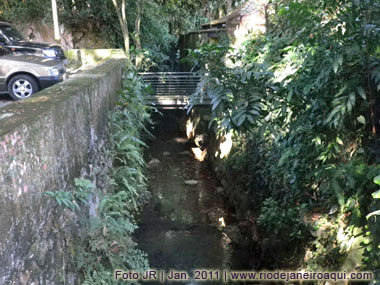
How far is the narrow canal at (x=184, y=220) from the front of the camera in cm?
729

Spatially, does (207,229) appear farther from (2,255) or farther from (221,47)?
(2,255)

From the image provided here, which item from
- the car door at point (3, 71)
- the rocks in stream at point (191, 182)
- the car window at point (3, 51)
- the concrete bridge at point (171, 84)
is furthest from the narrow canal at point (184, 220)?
the car window at point (3, 51)

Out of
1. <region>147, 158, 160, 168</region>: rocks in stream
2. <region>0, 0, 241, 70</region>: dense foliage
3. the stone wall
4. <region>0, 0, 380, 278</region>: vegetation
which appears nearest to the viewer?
the stone wall

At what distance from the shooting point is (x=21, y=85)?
26.1ft

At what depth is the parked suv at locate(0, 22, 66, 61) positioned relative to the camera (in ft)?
27.0

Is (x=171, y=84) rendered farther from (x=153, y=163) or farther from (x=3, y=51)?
(x=3, y=51)

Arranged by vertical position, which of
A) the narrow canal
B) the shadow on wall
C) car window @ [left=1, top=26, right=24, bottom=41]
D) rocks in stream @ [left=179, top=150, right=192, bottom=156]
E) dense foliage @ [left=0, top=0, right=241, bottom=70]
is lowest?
the narrow canal

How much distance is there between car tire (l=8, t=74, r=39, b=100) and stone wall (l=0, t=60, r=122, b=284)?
4.60 meters

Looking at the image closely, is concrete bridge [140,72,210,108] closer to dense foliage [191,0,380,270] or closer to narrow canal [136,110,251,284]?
narrow canal [136,110,251,284]

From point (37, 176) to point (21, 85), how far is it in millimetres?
6176

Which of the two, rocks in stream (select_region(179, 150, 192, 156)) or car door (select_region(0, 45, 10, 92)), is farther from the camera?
rocks in stream (select_region(179, 150, 192, 156))

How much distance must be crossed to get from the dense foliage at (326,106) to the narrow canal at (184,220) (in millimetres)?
2265

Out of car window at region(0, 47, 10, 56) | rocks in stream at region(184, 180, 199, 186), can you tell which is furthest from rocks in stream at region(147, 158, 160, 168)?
car window at region(0, 47, 10, 56)

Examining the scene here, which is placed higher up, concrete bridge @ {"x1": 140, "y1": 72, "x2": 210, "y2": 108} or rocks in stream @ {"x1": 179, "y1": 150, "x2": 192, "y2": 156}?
concrete bridge @ {"x1": 140, "y1": 72, "x2": 210, "y2": 108}
